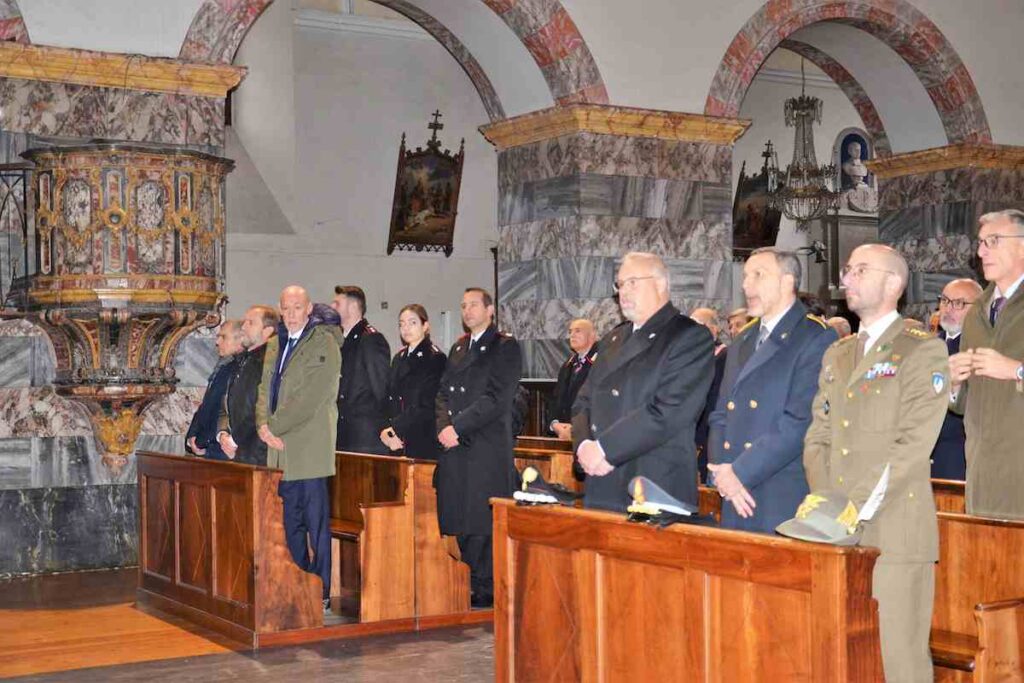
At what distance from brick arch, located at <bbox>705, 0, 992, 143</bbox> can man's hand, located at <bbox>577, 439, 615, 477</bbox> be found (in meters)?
6.53

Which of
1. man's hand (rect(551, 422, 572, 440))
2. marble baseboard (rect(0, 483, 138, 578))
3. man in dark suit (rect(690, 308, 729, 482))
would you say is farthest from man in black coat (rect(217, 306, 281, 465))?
man in dark suit (rect(690, 308, 729, 482))

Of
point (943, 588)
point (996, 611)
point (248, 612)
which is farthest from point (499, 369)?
point (996, 611)

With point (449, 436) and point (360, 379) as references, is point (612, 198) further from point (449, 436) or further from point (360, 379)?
point (449, 436)

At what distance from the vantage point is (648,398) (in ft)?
13.6

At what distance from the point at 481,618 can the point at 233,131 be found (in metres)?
7.82

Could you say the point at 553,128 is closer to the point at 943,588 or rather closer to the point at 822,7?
the point at 822,7

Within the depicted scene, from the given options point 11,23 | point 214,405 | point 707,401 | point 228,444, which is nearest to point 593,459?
point 707,401

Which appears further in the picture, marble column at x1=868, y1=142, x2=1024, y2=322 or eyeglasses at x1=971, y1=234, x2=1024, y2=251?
marble column at x1=868, y1=142, x2=1024, y2=322

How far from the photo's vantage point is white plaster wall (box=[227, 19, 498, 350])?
13227 mm

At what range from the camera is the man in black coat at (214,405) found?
693 cm

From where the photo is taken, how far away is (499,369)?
6305 millimetres

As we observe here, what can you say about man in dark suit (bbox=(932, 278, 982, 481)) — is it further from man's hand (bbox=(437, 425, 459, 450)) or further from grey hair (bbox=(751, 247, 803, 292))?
man's hand (bbox=(437, 425, 459, 450))

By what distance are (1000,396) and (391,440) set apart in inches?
146

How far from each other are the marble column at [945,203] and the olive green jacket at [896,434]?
8409 millimetres
